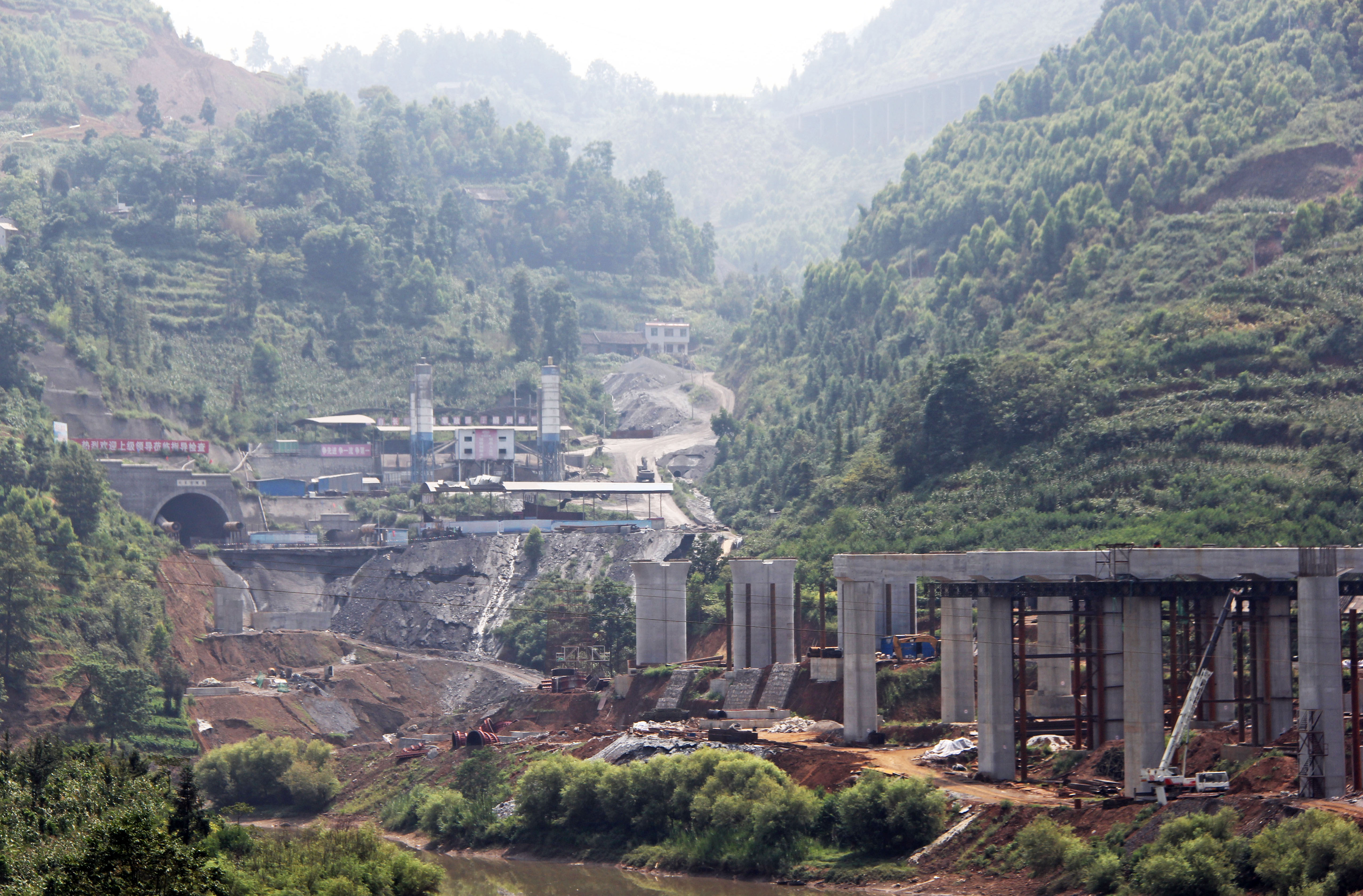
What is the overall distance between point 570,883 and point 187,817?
18.8 m

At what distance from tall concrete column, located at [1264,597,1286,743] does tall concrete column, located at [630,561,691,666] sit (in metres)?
35.5

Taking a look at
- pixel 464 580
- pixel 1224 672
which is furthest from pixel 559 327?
pixel 1224 672

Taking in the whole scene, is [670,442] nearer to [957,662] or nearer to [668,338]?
[668,338]

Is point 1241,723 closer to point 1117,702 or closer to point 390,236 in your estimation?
point 1117,702

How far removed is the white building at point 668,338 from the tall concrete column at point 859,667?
11794 cm

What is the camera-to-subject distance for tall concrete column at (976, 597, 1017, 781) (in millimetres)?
57875

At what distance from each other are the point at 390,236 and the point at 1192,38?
79531 mm

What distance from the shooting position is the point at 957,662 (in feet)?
222

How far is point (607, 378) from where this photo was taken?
173 metres

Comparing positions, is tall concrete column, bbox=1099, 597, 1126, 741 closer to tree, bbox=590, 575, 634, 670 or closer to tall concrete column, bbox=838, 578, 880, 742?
tall concrete column, bbox=838, 578, 880, 742

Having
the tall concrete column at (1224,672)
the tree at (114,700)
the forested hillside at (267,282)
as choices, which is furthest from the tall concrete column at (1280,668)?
the forested hillside at (267,282)

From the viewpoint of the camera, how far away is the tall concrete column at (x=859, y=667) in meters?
66.6

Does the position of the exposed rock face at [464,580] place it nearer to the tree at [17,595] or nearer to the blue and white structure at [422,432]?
the blue and white structure at [422,432]

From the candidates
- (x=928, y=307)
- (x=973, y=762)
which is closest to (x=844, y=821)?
(x=973, y=762)
